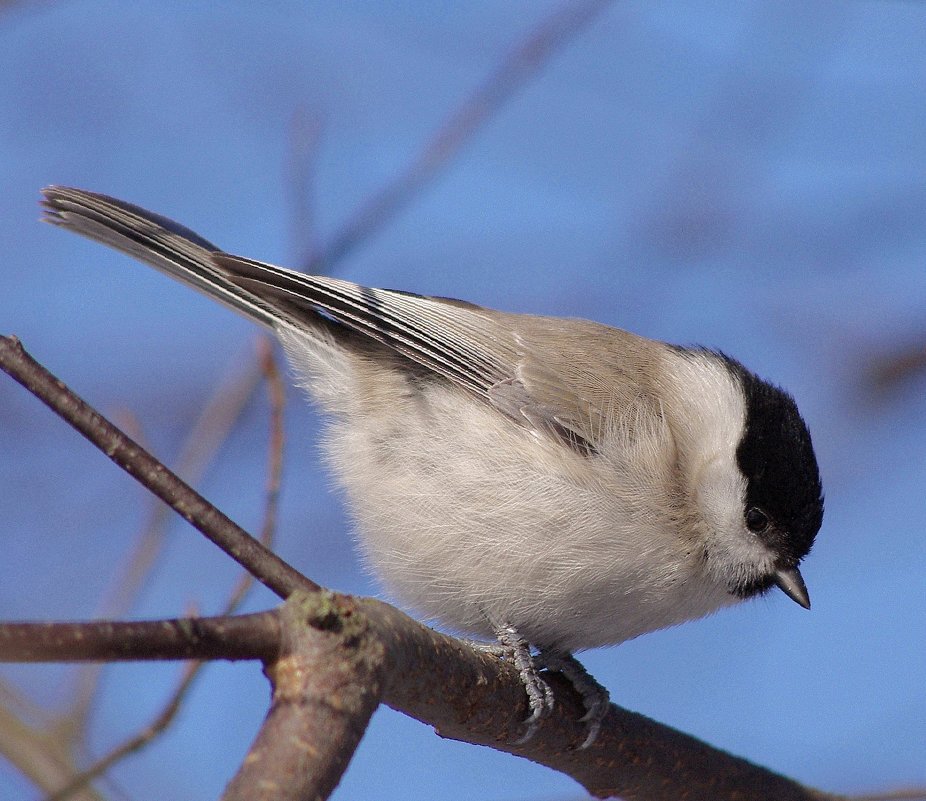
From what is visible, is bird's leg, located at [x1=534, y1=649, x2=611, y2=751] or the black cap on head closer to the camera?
bird's leg, located at [x1=534, y1=649, x2=611, y2=751]

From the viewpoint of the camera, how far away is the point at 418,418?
2.69 metres

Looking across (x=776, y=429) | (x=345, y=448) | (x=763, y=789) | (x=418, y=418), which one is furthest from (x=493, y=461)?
(x=763, y=789)

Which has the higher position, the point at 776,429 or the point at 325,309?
the point at 776,429

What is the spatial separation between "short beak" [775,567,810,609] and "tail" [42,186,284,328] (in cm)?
154

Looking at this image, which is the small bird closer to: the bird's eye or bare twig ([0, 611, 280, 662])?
the bird's eye

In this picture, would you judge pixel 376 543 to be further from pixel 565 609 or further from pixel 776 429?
pixel 776 429

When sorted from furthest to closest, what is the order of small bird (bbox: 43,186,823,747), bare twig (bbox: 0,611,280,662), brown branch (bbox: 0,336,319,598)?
small bird (bbox: 43,186,823,747)
brown branch (bbox: 0,336,319,598)
bare twig (bbox: 0,611,280,662)

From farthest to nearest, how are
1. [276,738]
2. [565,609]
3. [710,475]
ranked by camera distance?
[710,475] < [565,609] < [276,738]

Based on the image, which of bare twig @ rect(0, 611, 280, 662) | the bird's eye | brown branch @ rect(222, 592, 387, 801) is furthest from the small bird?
bare twig @ rect(0, 611, 280, 662)

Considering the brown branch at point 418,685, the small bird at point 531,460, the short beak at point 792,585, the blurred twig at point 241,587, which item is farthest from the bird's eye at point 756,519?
the blurred twig at point 241,587

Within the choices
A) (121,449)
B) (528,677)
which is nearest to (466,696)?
(528,677)

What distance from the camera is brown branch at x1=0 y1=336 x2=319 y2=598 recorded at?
4.78 ft

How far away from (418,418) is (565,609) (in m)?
0.62

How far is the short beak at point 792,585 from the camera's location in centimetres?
272
